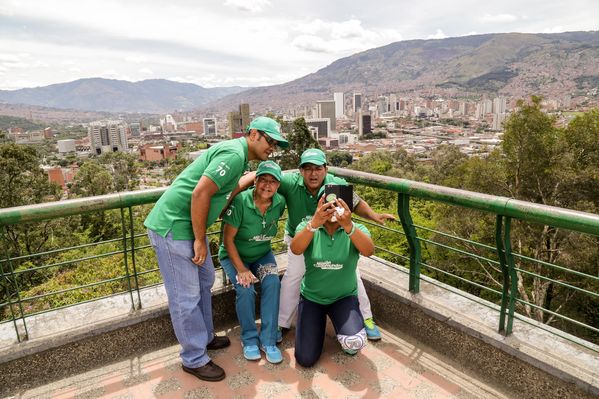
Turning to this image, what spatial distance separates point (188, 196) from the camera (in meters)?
2.34

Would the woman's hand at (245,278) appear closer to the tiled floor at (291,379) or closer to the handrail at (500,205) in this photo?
the tiled floor at (291,379)

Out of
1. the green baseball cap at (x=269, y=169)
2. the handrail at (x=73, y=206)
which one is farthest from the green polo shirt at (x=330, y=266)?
the handrail at (x=73, y=206)

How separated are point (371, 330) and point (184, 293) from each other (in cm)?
132

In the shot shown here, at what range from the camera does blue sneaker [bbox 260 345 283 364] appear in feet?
8.77

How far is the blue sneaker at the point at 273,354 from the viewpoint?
2.67 m

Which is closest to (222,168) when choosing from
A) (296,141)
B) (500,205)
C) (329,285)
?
(329,285)

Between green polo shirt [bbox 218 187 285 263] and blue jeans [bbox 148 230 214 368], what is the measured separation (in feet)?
1.10

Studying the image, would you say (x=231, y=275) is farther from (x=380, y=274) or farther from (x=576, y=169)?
(x=576, y=169)

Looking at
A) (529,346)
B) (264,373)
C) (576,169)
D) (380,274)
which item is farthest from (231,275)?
(576,169)

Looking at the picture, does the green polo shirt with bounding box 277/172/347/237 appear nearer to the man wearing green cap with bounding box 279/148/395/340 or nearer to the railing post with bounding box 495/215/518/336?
the man wearing green cap with bounding box 279/148/395/340

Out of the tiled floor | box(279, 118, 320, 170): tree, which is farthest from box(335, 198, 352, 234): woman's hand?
box(279, 118, 320, 170): tree

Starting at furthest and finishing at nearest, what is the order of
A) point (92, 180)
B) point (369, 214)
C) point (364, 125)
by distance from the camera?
1. point (364, 125)
2. point (92, 180)
3. point (369, 214)

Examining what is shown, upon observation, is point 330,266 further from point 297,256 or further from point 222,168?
point 222,168

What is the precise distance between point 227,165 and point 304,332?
123 cm
